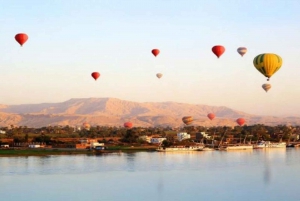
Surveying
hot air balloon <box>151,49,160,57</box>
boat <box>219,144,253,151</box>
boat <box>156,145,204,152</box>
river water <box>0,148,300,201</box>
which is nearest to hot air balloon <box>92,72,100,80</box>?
hot air balloon <box>151,49,160,57</box>

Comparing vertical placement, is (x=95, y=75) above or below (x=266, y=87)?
above

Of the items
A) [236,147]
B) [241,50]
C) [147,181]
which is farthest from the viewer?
[236,147]

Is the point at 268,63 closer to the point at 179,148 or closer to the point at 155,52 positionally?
the point at 155,52

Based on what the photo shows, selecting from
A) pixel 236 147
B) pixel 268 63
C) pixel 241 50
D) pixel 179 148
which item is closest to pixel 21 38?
pixel 268 63

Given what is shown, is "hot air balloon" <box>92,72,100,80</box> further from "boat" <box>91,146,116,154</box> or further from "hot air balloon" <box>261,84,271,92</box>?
"boat" <box>91,146,116,154</box>

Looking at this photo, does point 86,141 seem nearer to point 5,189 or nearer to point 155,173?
point 155,173

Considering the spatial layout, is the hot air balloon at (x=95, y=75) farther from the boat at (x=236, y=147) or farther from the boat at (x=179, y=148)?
the boat at (x=236, y=147)

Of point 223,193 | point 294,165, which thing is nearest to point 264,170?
point 294,165
